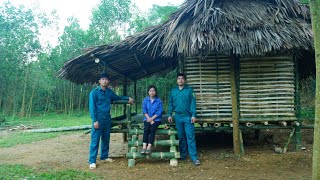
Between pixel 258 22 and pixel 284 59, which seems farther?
pixel 284 59

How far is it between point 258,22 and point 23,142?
8.42 metres

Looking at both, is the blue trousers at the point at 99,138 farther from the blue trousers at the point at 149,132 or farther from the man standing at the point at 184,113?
the man standing at the point at 184,113

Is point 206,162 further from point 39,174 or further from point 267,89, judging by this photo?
point 39,174

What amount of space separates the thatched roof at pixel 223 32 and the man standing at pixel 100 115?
919 mm

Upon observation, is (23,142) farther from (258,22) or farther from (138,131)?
(258,22)

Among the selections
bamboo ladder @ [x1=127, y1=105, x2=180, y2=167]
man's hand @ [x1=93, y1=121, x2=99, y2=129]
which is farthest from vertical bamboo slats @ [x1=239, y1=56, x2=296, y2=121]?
man's hand @ [x1=93, y1=121, x2=99, y2=129]

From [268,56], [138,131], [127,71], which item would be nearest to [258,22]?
[268,56]

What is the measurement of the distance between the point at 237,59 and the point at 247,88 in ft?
2.37

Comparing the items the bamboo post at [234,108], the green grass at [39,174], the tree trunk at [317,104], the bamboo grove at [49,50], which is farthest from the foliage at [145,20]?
the tree trunk at [317,104]

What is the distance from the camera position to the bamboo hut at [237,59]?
19.7 feet

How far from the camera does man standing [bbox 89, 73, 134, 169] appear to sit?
5766 millimetres

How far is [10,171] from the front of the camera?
5.46 meters

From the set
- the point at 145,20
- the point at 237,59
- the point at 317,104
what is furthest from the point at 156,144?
the point at 145,20

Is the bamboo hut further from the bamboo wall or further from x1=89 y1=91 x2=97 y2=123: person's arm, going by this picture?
x1=89 y1=91 x2=97 y2=123: person's arm
